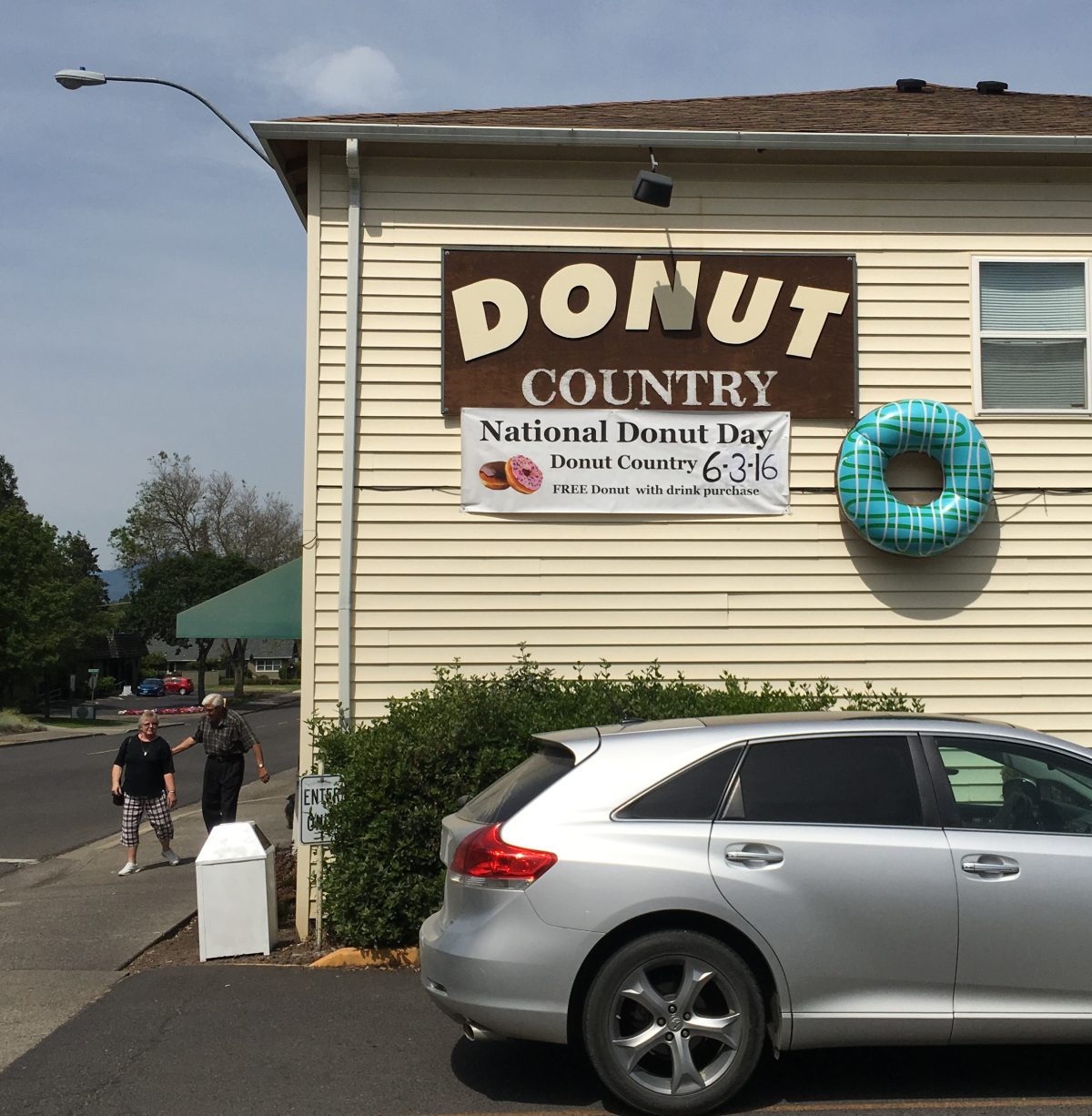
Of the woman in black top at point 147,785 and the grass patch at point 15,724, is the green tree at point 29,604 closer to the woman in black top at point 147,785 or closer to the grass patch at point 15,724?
the grass patch at point 15,724

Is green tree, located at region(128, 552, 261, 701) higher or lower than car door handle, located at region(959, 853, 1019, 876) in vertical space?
higher

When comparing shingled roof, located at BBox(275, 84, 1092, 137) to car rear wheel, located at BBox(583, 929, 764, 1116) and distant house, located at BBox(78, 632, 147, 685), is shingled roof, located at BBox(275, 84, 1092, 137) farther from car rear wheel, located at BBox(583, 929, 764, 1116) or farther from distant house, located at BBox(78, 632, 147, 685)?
distant house, located at BBox(78, 632, 147, 685)

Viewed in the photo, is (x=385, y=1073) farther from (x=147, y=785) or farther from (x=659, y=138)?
(x=147, y=785)

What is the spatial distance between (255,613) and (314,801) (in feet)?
9.66

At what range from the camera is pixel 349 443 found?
8906mm

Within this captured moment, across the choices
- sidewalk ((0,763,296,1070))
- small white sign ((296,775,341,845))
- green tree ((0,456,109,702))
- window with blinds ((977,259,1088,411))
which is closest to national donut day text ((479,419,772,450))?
window with blinds ((977,259,1088,411))

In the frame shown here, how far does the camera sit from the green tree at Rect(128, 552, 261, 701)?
59594 mm

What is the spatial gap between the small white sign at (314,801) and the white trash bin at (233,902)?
1.10 ft

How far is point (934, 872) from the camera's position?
4883 mm

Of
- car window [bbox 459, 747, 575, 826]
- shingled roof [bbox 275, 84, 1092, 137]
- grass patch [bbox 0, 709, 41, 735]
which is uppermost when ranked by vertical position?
shingled roof [bbox 275, 84, 1092, 137]

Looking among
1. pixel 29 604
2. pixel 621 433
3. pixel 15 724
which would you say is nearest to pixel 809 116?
pixel 621 433

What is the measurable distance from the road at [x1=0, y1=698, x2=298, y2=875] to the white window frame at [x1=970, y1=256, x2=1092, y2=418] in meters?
9.71

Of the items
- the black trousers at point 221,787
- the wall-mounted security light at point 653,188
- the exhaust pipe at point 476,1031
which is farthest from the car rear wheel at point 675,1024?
the black trousers at point 221,787

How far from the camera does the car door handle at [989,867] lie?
4.89 m
